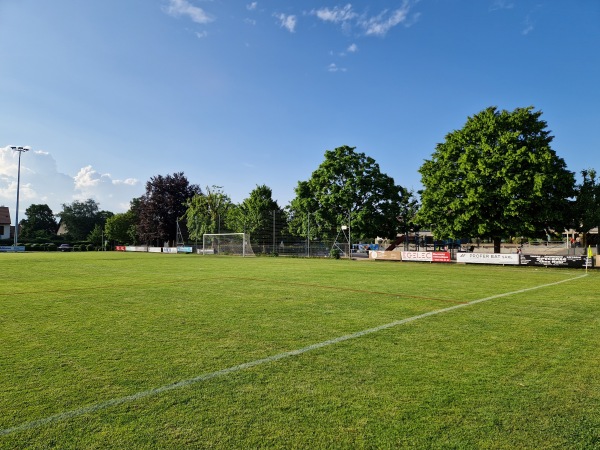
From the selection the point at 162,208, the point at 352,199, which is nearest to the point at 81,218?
the point at 162,208

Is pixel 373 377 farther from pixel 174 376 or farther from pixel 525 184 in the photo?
pixel 525 184

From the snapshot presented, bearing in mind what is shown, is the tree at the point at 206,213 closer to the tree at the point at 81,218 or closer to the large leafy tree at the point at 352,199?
the large leafy tree at the point at 352,199

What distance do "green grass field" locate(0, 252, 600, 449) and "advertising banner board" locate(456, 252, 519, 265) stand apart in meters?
18.4

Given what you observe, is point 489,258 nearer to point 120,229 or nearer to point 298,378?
point 298,378

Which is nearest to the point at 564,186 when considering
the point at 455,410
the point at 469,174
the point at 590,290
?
the point at 469,174

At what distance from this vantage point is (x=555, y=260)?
933 inches

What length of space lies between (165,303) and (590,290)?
1291 centimetres

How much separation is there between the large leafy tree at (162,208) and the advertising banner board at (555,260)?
53082 mm

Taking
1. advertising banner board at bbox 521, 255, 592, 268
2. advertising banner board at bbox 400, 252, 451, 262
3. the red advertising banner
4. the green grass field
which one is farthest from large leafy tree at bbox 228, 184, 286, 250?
the green grass field

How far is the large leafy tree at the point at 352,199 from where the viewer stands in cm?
4128

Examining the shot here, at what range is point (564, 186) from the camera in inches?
1022

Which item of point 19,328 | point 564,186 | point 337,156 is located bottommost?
point 19,328

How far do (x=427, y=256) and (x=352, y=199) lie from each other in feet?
45.6

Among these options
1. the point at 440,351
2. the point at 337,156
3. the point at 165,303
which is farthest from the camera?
the point at 337,156
